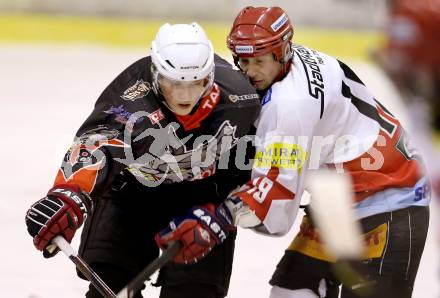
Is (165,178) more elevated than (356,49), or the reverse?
(165,178)

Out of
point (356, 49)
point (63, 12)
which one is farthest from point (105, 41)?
point (356, 49)

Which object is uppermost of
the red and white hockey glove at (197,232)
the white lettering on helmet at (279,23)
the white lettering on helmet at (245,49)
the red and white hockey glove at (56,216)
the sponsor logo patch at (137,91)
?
the white lettering on helmet at (279,23)

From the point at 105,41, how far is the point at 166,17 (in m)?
0.63

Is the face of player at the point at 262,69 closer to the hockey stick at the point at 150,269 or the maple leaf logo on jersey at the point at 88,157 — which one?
the maple leaf logo on jersey at the point at 88,157

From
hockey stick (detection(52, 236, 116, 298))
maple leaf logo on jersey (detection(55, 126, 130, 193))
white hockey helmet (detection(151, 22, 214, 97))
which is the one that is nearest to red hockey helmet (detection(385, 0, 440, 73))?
white hockey helmet (detection(151, 22, 214, 97))

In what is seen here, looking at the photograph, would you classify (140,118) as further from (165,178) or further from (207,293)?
(207,293)

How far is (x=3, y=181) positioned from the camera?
5.76 meters

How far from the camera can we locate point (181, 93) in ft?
11.1

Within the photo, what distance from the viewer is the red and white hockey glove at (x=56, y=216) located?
3.36 meters

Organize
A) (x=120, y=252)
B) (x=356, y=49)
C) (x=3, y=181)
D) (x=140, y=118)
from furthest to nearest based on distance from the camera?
(x=356, y=49) → (x=3, y=181) → (x=120, y=252) → (x=140, y=118)

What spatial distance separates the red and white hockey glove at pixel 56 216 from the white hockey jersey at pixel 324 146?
0.54 meters

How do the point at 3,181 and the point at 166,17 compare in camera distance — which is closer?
the point at 3,181

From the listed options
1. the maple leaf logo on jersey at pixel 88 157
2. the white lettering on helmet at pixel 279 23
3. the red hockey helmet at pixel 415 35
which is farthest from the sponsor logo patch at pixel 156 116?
the red hockey helmet at pixel 415 35

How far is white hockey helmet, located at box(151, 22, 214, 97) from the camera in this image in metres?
3.34
